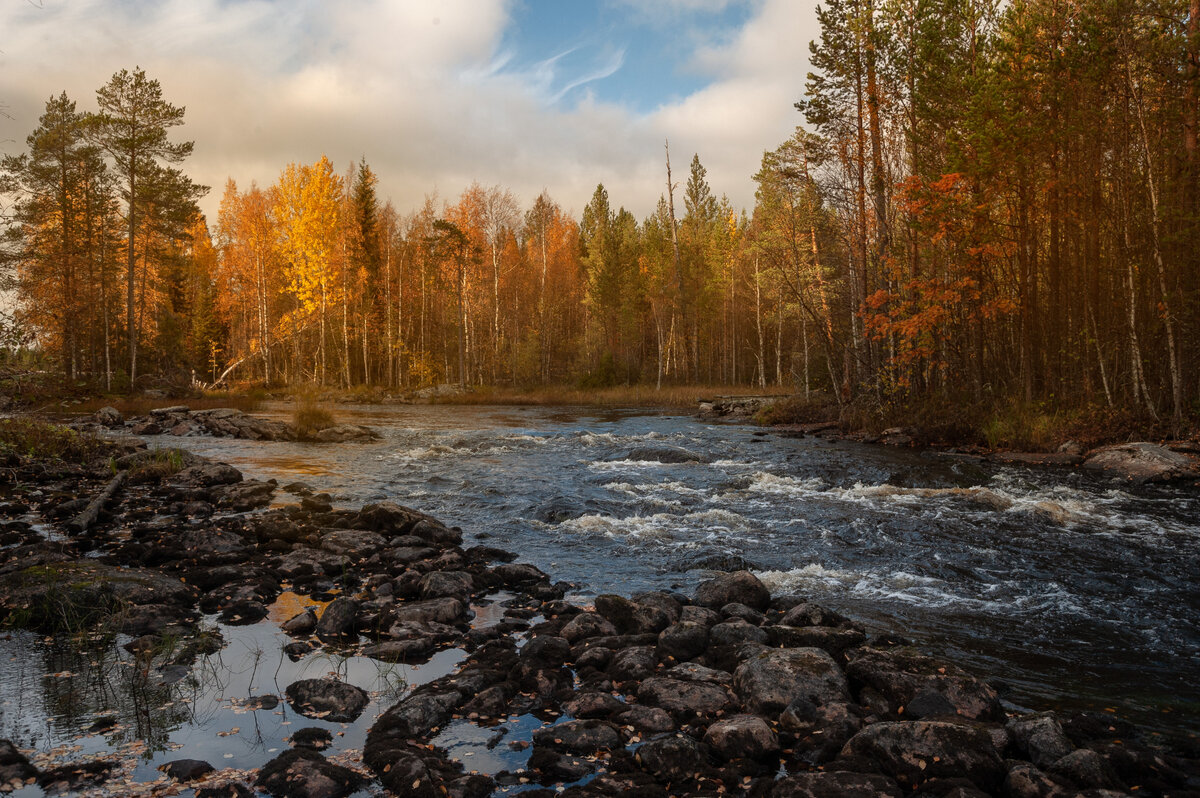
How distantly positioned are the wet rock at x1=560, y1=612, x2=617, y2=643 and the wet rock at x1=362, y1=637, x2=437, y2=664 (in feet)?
3.96

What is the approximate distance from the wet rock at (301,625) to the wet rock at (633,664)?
9.13ft

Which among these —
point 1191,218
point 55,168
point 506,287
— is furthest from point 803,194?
→ point 55,168

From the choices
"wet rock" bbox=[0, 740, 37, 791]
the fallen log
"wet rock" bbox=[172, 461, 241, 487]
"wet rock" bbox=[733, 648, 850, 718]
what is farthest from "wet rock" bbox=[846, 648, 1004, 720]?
"wet rock" bbox=[172, 461, 241, 487]

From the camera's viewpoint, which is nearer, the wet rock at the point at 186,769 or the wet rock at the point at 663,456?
the wet rock at the point at 186,769

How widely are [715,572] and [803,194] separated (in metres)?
20.4

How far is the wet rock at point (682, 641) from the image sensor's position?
18.6 feet

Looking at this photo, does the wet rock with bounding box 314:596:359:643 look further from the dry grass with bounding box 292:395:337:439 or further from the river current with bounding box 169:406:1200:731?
the dry grass with bounding box 292:395:337:439

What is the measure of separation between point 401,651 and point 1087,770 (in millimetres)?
4771

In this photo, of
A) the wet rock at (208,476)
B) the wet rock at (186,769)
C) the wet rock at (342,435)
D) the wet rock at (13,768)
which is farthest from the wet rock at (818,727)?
the wet rock at (342,435)

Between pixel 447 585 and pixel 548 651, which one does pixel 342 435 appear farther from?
pixel 548 651

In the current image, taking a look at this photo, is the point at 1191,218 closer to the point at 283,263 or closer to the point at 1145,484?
the point at 1145,484

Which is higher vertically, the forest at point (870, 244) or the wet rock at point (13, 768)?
the forest at point (870, 244)

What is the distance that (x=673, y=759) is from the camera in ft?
12.8

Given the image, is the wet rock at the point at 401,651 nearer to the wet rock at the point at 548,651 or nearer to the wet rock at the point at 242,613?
the wet rock at the point at 548,651
